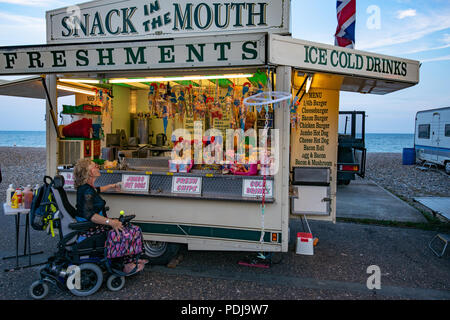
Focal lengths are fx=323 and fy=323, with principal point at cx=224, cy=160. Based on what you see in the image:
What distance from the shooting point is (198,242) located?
13.9 ft

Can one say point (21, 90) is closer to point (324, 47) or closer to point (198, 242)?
point (198, 242)

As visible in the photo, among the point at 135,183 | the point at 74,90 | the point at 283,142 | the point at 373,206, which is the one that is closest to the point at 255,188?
the point at 283,142

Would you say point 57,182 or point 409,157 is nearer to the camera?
point 57,182

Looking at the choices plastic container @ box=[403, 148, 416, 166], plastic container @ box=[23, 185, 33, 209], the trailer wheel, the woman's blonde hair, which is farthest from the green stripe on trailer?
plastic container @ box=[403, 148, 416, 166]

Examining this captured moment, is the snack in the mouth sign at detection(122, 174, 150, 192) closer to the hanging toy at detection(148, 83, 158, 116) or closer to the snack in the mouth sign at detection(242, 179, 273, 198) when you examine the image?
the snack in the mouth sign at detection(242, 179, 273, 198)

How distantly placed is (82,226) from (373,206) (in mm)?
7215

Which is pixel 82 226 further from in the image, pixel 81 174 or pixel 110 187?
pixel 110 187

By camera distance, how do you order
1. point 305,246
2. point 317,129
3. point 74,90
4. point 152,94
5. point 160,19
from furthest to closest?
point 74,90 → point 152,94 → point 317,129 → point 305,246 → point 160,19

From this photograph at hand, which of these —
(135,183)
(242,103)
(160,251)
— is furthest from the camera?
(242,103)

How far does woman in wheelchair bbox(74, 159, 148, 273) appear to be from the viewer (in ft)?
12.0

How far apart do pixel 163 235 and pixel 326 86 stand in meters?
3.46

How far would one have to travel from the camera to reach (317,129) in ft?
18.0

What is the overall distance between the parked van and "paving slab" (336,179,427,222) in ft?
20.1

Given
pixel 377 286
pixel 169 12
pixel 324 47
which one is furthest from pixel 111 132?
pixel 377 286
